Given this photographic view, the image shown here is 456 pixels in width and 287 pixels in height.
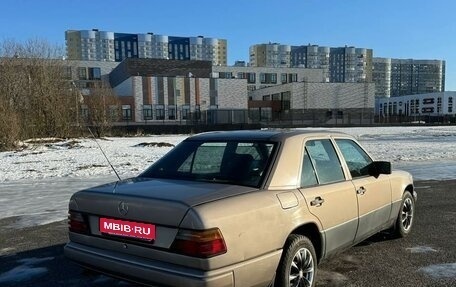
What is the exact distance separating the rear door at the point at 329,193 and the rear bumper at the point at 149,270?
787 mm

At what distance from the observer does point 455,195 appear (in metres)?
9.07

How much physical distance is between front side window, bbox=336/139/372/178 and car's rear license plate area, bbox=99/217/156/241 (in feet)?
8.21

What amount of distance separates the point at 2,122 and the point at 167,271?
69.1 ft

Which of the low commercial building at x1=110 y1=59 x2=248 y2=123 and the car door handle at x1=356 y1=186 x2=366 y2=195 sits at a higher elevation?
the low commercial building at x1=110 y1=59 x2=248 y2=123

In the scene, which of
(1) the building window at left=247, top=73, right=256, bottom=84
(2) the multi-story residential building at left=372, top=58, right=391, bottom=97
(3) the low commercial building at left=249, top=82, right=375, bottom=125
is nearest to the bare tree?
(3) the low commercial building at left=249, top=82, right=375, bottom=125

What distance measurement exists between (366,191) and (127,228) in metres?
2.78

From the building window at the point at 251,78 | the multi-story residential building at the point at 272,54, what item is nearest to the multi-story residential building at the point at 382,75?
the multi-story residential building at the point at 272,54

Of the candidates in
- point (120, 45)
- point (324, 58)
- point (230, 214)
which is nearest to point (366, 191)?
point (230, 214)

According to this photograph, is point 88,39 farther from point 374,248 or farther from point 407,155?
point 374,248

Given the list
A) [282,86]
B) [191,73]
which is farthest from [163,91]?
[282,86]

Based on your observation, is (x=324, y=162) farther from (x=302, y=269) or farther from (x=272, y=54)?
(x=272, y=54)

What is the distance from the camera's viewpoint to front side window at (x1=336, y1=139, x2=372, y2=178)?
4859 millimetres

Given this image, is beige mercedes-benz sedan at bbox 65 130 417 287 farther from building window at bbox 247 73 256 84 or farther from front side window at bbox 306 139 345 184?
building window at bbox 247 73 256 84

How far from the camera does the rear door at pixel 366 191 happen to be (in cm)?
476
